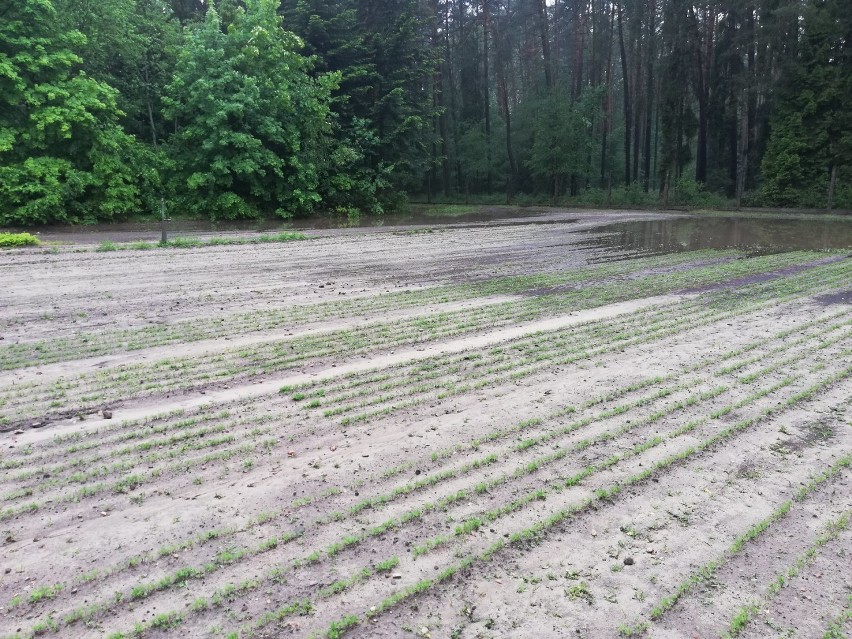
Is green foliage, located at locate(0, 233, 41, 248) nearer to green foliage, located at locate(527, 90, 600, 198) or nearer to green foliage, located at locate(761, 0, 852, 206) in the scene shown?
green foliage, located at locate(527, 90, 600, 198)

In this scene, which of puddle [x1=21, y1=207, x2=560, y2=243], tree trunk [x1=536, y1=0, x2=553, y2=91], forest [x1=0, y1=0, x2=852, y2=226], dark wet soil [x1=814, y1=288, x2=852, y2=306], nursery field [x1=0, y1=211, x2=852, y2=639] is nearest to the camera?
nursery field [x1=0, y1=211, x2=852, y2=639]

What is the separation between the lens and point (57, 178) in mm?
20750

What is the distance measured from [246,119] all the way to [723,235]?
61.5ft

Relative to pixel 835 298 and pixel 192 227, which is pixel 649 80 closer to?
pixel 192 227

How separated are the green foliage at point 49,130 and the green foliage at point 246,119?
284 cm

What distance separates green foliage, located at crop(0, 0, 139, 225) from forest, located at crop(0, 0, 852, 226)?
74 millimetres

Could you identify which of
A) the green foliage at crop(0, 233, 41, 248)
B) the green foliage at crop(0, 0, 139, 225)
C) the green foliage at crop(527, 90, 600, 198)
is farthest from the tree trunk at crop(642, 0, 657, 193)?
the green foliage at crop(0, 233, 41, 248)

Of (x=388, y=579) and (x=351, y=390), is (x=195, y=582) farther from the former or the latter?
(x=351, y=390)

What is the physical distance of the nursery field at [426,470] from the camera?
98.0 inches

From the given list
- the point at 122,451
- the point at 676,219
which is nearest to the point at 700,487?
the point at 122,451

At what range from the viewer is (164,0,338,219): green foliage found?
76.8 ft

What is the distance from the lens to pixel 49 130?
20672 millimetres

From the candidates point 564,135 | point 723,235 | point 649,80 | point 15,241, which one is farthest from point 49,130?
point 649,80

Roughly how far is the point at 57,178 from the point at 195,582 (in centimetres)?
2266
